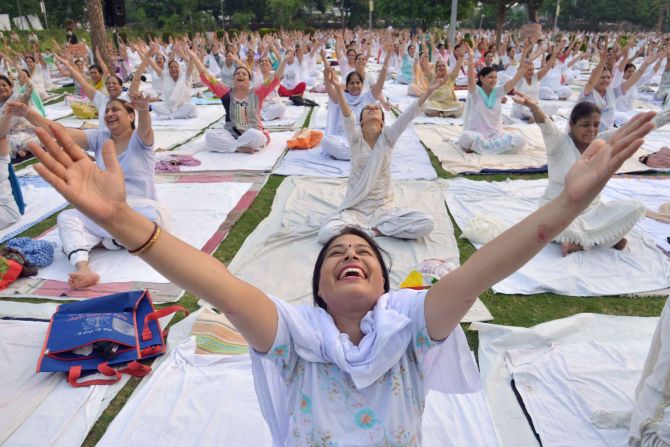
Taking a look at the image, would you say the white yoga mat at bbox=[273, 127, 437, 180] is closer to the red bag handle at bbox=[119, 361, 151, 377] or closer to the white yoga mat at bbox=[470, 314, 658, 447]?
the white yoga mat at bbox=[470, 314, 658, 447]

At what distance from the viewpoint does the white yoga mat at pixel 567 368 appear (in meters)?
2.27

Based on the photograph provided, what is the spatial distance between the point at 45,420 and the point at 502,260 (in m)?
2.35

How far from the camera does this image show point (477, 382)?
1576 mm

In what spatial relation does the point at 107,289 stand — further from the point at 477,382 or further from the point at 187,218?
the point at 477,382

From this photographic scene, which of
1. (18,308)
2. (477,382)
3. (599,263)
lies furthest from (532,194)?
(18,308)

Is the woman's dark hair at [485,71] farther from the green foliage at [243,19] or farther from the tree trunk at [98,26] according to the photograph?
the green foliage at [243,19]

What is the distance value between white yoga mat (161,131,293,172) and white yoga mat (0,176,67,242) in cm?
136

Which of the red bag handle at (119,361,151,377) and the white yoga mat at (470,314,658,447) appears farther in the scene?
the red bag handle at (119,361,151,377)

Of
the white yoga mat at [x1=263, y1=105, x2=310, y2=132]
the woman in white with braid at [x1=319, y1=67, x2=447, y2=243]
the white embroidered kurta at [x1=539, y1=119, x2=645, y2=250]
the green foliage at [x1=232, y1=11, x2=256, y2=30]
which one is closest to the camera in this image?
the white embroidered kurta at [x1=539, y1=119, x2=645, y2=250]

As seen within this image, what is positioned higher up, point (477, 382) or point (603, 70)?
point (603, 70)

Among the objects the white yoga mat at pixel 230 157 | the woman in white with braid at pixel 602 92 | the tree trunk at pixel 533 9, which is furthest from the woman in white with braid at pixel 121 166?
the tree trunk at pixel 533 9

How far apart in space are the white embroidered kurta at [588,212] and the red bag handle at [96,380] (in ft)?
10.9

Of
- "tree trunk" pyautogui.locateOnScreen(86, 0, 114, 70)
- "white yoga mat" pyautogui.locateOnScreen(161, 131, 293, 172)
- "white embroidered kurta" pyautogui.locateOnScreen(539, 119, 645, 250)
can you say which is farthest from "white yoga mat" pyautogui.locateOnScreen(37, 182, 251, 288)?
"tree trunk" pyautogui.locateOnScreen(86, 0, 114, 70)

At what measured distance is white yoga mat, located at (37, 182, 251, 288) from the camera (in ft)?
12.1
